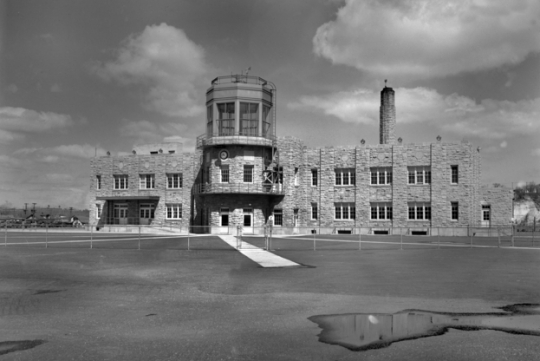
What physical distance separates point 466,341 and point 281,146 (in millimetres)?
44615

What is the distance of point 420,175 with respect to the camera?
4947cm

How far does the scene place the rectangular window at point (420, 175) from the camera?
4925 cm

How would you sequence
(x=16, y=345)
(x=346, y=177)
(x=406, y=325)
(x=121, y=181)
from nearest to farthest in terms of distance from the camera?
(x=16, y=345) → (x=406, y=325) → (x=346, y=177) → (x=121, y=181)

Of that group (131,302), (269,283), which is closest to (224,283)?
(269,283)

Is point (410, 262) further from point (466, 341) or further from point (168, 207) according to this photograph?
point (168, 207)

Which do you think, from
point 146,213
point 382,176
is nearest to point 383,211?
point 382,176

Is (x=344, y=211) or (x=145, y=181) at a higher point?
(x=145, y=181)

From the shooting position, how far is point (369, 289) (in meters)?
12.4

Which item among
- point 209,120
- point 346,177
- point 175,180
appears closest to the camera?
point 209,120

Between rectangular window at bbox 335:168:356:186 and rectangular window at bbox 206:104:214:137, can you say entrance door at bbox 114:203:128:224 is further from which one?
rectangular window at bbox 335:168:356:186

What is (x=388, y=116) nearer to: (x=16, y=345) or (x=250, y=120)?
(x=250, y=120)

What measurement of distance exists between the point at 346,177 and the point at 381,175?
3.56m

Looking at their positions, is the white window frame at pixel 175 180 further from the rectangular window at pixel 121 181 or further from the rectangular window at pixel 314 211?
the rectangular window at pixel 314 211

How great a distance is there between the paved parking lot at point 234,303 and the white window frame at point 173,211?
3491cm
